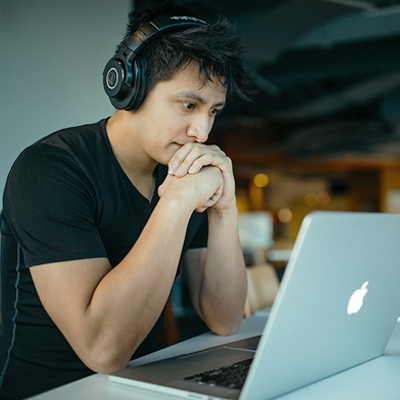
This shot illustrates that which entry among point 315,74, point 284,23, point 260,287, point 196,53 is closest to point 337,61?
point 315,74

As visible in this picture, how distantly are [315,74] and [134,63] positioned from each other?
4449mm

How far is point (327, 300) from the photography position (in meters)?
0.69

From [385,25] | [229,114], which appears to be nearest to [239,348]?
[385,25]

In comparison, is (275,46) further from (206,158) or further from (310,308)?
(310,308)

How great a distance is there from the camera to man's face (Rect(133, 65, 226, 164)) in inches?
44.0

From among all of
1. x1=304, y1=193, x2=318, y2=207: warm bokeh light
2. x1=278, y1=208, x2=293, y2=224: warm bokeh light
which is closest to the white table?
x1=278, y1=208, x2=293, y2=224: warm bokeh light

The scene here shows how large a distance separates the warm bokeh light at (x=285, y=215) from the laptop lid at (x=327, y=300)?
1443 centimetres

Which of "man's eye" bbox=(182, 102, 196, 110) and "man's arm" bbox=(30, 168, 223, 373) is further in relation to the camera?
"man's eye" bbox=(182, 102, 196, 110)

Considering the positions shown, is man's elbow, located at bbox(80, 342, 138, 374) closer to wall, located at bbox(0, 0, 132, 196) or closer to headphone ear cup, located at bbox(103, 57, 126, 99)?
headphone ear cup, located at bbox(103, 57, 126, 99)

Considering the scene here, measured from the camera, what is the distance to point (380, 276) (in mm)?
804

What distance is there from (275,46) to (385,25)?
1.09 meters

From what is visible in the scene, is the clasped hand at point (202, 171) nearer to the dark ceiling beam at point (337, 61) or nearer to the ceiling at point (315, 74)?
the ceiling at point (315, 74)

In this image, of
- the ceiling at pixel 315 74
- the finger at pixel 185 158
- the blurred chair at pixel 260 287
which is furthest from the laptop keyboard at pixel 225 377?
the blurred chair at pixel 260 287

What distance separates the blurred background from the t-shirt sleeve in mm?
707
